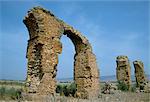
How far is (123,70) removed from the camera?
2675 cm

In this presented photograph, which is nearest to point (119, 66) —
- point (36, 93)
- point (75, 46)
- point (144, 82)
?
point (144, 82)

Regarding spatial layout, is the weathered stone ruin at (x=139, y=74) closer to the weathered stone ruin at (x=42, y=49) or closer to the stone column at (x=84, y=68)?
the stone column at (x=84, y=68)

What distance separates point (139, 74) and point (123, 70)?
8.93ft

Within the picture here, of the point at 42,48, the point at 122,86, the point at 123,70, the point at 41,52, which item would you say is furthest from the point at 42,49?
the point at 123,70

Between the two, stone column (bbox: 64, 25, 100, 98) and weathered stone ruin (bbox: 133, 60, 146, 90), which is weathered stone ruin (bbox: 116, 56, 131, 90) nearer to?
weathered stone ruin (bbox: 133, 60, 146, 90)

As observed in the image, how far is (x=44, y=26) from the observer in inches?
552

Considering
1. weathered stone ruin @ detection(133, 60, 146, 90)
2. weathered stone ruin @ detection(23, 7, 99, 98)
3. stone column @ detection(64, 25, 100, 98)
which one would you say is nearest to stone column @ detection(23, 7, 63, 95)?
weathered stone ruin @ detection(23, 7, 99, 98)

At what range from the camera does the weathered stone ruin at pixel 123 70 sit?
26453 mm

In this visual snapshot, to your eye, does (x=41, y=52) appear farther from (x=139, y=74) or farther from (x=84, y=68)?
(x=139, y=74)

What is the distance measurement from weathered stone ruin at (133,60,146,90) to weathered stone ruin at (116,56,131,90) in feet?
6.21

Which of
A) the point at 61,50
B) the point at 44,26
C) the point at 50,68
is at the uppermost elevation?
the point at 44,26

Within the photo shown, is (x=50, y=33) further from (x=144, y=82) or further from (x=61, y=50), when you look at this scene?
(x=144, y=82)

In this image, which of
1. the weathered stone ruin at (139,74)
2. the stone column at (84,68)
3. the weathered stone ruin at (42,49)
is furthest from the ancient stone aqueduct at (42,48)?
the weathered stone ruin at (139,74)

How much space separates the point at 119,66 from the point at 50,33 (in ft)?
47.0
